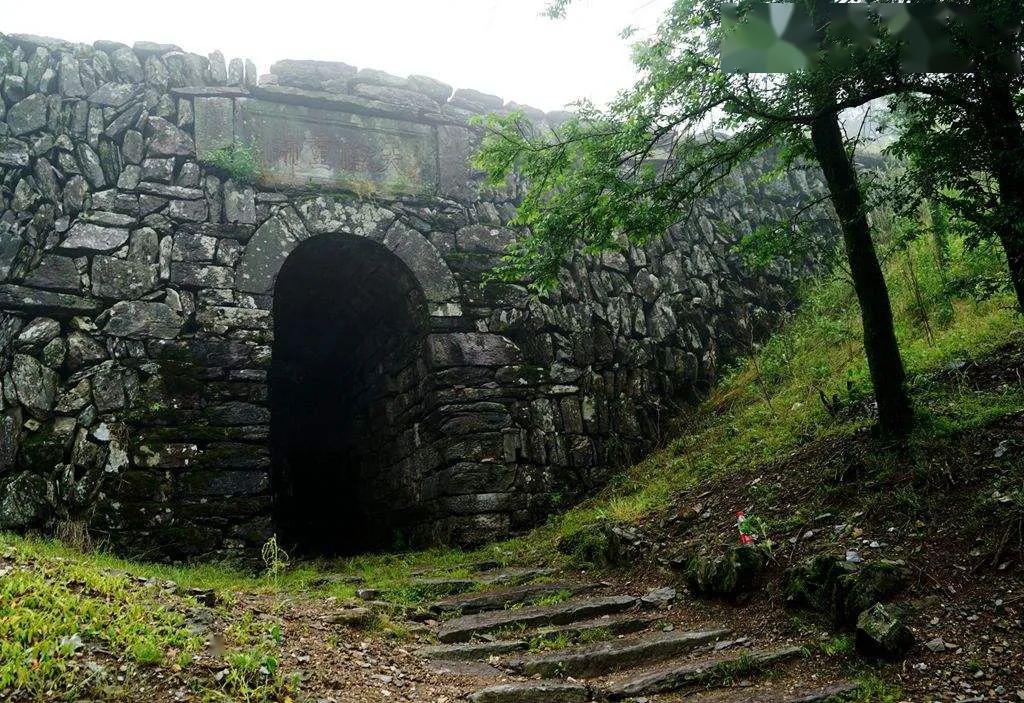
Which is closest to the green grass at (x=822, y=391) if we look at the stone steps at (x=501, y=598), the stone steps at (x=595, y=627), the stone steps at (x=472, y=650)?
the stone steps at (x=501, y=598)

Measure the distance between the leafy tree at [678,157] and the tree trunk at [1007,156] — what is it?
0.72m

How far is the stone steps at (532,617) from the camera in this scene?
4.18 metres

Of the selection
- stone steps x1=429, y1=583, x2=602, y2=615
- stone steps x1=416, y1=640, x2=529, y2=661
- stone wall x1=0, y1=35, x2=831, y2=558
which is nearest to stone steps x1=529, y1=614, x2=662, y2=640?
stone steps x1=416, y1=640, x2=529, y2=661

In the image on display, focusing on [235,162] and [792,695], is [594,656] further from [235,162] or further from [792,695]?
[235,162]

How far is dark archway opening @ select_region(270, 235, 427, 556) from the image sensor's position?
293 inches

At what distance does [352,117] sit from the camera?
24.8 feet

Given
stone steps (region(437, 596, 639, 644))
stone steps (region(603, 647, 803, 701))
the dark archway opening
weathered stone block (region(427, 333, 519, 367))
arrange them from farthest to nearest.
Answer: the dark archway opening
weathered stone block (region(427, 333, 519, 367))
stone steps (region(437, 596, 639, 644))
stone steps (region(603, 647, 803, 701))

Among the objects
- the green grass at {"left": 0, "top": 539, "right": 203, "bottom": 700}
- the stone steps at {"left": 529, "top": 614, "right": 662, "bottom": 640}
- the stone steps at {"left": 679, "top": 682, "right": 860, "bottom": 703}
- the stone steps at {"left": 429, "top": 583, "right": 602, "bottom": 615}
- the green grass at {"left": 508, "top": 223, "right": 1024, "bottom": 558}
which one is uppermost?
the green grass at {"left": 508, "top": 223, "right": 1024, "bottom": 558}

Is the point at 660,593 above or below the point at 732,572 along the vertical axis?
below

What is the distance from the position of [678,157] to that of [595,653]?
10.9ft

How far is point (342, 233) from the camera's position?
7027 millimetres

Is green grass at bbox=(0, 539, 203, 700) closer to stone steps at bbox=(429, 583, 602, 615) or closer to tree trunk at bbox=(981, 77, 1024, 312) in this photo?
stone steps at bbox=(429, 583, 602, 615)

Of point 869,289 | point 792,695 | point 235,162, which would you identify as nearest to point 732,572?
point 792,695

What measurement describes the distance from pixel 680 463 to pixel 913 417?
2.37m
